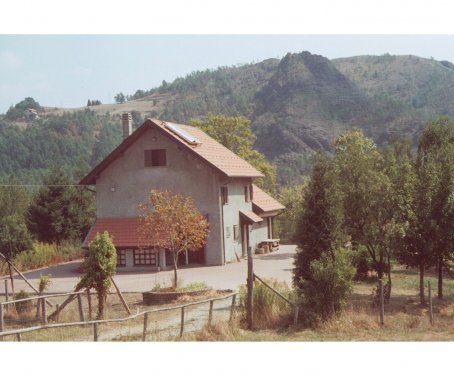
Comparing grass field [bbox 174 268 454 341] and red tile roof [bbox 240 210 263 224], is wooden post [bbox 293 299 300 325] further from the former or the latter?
red tile roof [bbox 240 210 263 224]

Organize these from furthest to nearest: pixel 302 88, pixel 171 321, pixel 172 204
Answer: pixel 302 88 → pixel 172 204 → pixel 171 321

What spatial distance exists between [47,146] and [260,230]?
81.6 meters

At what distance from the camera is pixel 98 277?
18.8m

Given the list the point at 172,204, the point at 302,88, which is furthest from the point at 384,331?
the point at 302,88

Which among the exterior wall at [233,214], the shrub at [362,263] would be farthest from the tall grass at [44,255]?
the shrub at [362,263]

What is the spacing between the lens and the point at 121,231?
111ft

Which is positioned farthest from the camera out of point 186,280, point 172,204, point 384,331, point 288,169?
point 288,169

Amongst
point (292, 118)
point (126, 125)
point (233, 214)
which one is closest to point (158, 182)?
point (233, 214)

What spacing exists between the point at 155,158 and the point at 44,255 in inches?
383

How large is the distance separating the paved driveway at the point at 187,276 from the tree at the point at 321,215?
260 inches

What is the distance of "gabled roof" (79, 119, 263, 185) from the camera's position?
33.2m

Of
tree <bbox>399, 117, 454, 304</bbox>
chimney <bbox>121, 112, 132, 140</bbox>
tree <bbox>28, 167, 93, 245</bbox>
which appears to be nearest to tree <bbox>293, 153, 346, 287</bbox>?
tree <bbox>399, 117, 454, 304</bbox>

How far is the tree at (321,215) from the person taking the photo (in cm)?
1909
